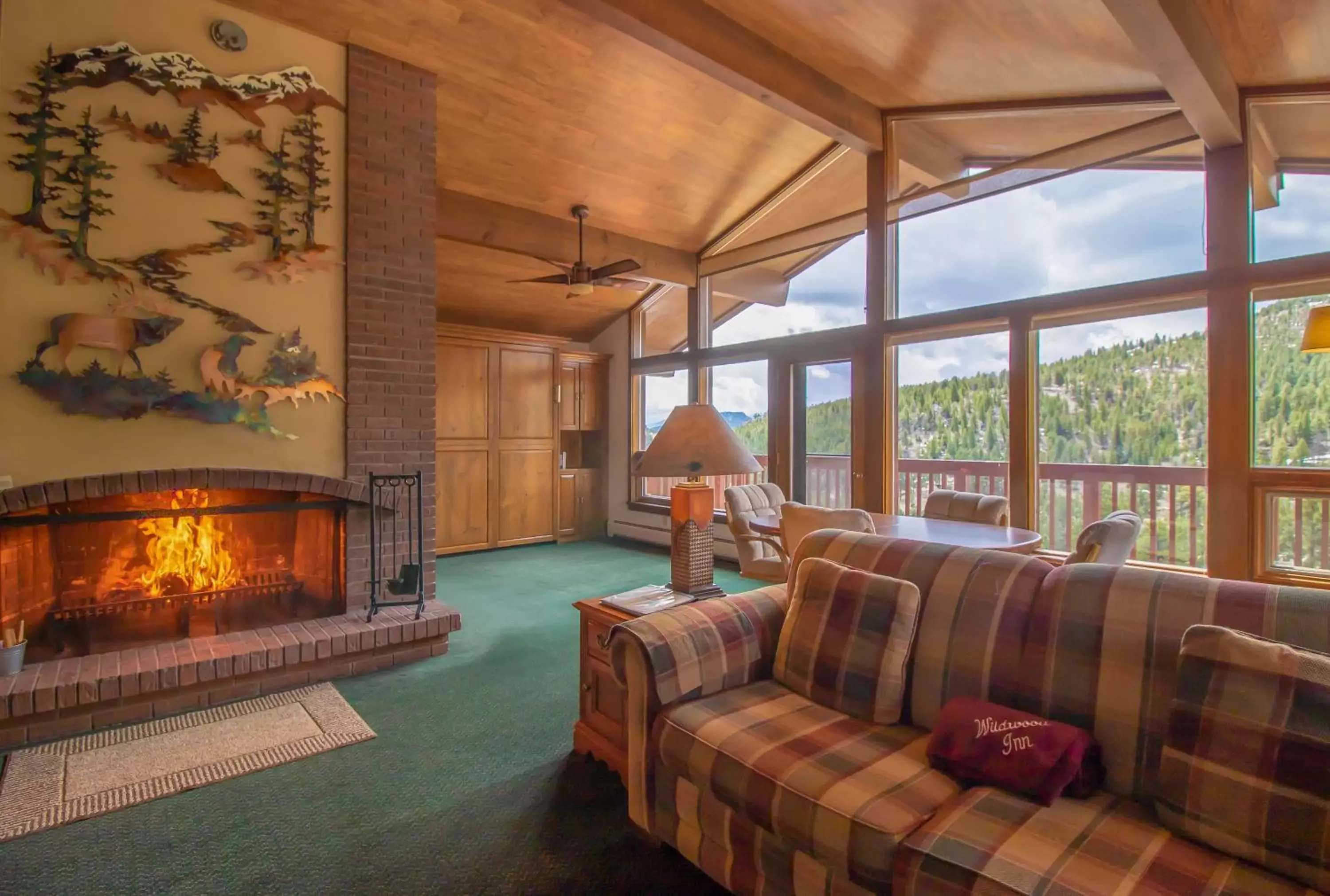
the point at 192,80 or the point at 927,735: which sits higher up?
the point at 192,80

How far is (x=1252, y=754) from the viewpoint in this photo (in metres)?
1.21

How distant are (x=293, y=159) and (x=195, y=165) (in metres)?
0.43

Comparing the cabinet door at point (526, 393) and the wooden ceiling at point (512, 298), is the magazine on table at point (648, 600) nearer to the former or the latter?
the wooden ceiling at point (512, 298)

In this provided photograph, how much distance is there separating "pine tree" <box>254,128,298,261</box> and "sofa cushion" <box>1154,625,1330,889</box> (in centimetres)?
386

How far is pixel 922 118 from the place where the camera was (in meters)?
4.58

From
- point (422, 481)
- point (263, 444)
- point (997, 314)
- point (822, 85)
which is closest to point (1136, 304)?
point (997, 314)

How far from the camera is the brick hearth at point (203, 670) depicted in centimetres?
254

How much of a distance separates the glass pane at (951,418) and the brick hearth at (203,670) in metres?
3.31

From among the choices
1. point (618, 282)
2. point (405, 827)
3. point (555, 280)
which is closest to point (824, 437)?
point (618, 282)

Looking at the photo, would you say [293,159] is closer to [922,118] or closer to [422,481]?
[422,481]

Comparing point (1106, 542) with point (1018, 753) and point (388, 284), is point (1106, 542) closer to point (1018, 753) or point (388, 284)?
point (1018, 753)

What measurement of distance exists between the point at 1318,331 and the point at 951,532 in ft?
5.84

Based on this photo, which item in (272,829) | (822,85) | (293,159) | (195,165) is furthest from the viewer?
(822,85)

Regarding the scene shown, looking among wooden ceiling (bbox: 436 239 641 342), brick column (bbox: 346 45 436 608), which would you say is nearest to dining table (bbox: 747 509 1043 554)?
brick column (bbox: 346 45 436 608)
